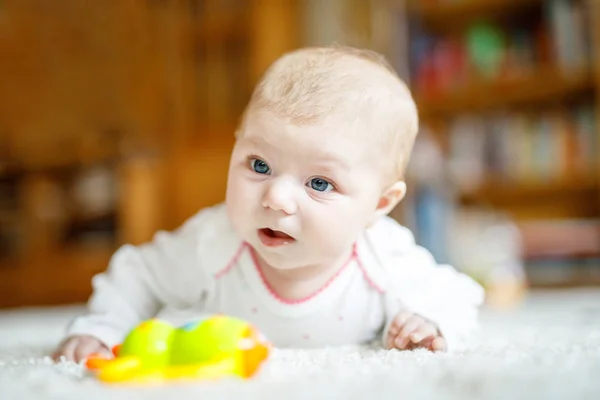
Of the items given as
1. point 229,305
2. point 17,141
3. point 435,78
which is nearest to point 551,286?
point 435,78

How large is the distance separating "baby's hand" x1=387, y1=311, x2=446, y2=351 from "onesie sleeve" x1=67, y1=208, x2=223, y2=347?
0.88ft

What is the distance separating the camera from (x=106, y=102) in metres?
2.81

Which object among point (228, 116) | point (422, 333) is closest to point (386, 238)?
point (422, 333)

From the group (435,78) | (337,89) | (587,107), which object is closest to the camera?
(337,89)

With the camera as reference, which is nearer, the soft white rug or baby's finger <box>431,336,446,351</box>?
the soft white rug

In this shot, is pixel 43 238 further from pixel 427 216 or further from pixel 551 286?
pixel 551 286

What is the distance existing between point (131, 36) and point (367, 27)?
39.3 inches

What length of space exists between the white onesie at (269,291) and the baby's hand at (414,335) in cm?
2

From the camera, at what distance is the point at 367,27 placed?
2736 millimetres

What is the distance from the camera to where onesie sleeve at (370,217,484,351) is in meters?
0.86

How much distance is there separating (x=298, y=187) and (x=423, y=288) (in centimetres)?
26

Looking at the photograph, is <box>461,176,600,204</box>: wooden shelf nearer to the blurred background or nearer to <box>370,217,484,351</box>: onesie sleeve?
the blurred background

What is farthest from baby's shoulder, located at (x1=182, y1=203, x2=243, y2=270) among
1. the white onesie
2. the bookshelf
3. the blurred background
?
the bookshelf

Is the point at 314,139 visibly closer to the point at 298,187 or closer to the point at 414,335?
the point at 298,187
